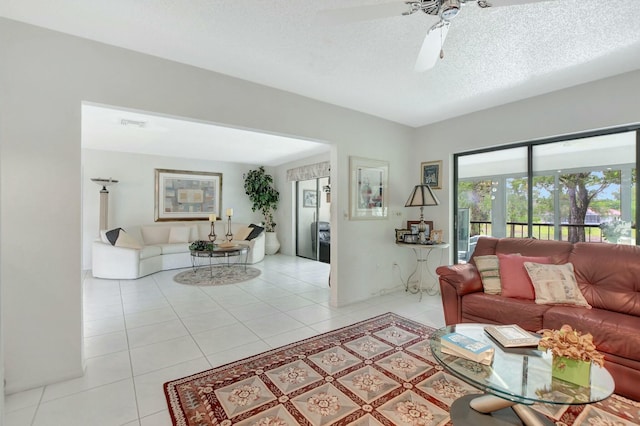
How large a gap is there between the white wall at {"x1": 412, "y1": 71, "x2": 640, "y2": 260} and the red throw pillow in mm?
1319

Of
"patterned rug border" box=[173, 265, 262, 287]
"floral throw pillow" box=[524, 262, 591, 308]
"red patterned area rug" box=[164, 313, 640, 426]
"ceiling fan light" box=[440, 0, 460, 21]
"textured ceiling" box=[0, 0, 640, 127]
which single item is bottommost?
"red patterned area rug" box=[164, 313, 640, 426]

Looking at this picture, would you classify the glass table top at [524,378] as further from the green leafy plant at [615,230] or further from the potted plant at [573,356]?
the green leafy plant at [615,230]

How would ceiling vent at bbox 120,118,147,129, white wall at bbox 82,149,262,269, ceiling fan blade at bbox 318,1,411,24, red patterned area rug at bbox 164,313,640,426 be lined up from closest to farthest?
ceiling fan blade at bbox 318,1,411,24 → red patterned area rug at bbox 164,313,640,426 → ceiling vent at bbox 120,118,147,129 → white wall at bbox 82,149,262,269

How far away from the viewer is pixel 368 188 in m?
3.99

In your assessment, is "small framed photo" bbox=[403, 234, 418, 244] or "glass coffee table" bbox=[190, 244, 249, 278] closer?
"small framed photo" bbox=[403, 234, 418, 244]

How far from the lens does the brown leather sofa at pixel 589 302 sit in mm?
1911

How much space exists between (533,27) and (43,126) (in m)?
3.48

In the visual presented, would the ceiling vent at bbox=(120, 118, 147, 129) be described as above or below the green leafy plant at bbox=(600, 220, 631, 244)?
above

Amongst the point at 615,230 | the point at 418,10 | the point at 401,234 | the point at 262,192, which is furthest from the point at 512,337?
the point at 262,192

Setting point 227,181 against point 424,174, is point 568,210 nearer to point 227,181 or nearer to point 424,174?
point 424,174

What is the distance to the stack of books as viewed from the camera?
1.61 m

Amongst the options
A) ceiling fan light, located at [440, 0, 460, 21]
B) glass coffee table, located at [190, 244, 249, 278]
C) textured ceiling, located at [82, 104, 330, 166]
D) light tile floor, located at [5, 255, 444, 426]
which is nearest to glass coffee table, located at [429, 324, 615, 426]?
Answer: light tile floor, located at [5, 255, 444, 426]

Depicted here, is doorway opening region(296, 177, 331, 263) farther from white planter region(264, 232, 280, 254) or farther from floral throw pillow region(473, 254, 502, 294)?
floral throw pillow region(473, 254, 502, 294)

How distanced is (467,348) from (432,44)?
179 centimetres
